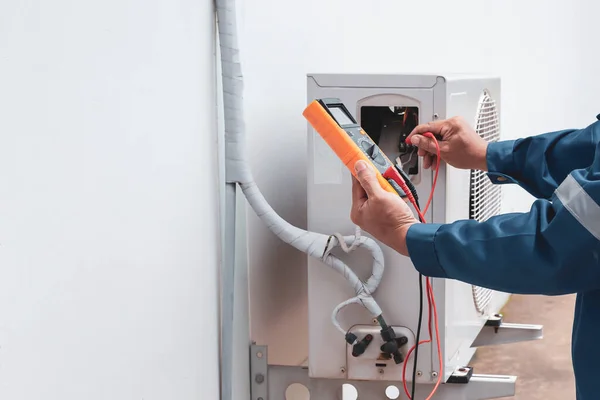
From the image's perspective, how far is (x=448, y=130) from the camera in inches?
64.9

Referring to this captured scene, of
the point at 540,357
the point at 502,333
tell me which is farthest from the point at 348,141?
the point at 540,357

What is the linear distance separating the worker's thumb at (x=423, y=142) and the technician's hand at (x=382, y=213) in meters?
0.33

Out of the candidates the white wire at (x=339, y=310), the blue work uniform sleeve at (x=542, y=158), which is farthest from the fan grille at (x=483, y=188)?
the white wire at (x=339, y=310)

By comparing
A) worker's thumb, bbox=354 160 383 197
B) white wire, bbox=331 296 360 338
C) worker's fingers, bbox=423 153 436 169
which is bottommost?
white wire, bbox=331 296 360 338

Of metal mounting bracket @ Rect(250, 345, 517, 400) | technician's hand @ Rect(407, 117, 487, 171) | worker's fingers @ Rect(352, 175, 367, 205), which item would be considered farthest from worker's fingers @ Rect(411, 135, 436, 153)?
metal mounting bracket @ Rect(250, 345, 517, 400)

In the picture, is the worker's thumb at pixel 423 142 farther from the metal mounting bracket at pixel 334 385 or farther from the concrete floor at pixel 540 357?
the concrete floor at pixel 540 357

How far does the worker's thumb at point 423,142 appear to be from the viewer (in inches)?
63.1

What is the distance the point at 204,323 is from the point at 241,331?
0.23 meters

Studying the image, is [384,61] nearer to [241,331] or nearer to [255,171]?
[255,171]

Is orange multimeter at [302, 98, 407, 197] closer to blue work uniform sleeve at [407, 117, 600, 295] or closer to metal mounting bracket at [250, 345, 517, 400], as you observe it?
blue work uniform sleeve at [407, 117, 600, 295]

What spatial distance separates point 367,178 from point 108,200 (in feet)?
1.37

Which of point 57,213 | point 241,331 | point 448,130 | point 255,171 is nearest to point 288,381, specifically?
point 241,331

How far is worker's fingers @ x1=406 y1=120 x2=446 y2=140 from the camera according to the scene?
1.62 metres

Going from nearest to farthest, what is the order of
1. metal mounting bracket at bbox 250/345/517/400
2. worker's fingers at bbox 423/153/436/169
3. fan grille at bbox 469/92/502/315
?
worker's fingers at bbox 423/153/436/169, metal mounting bracket at bbox 250/345/517/400, fan grille at bbox 469/92/502/315
